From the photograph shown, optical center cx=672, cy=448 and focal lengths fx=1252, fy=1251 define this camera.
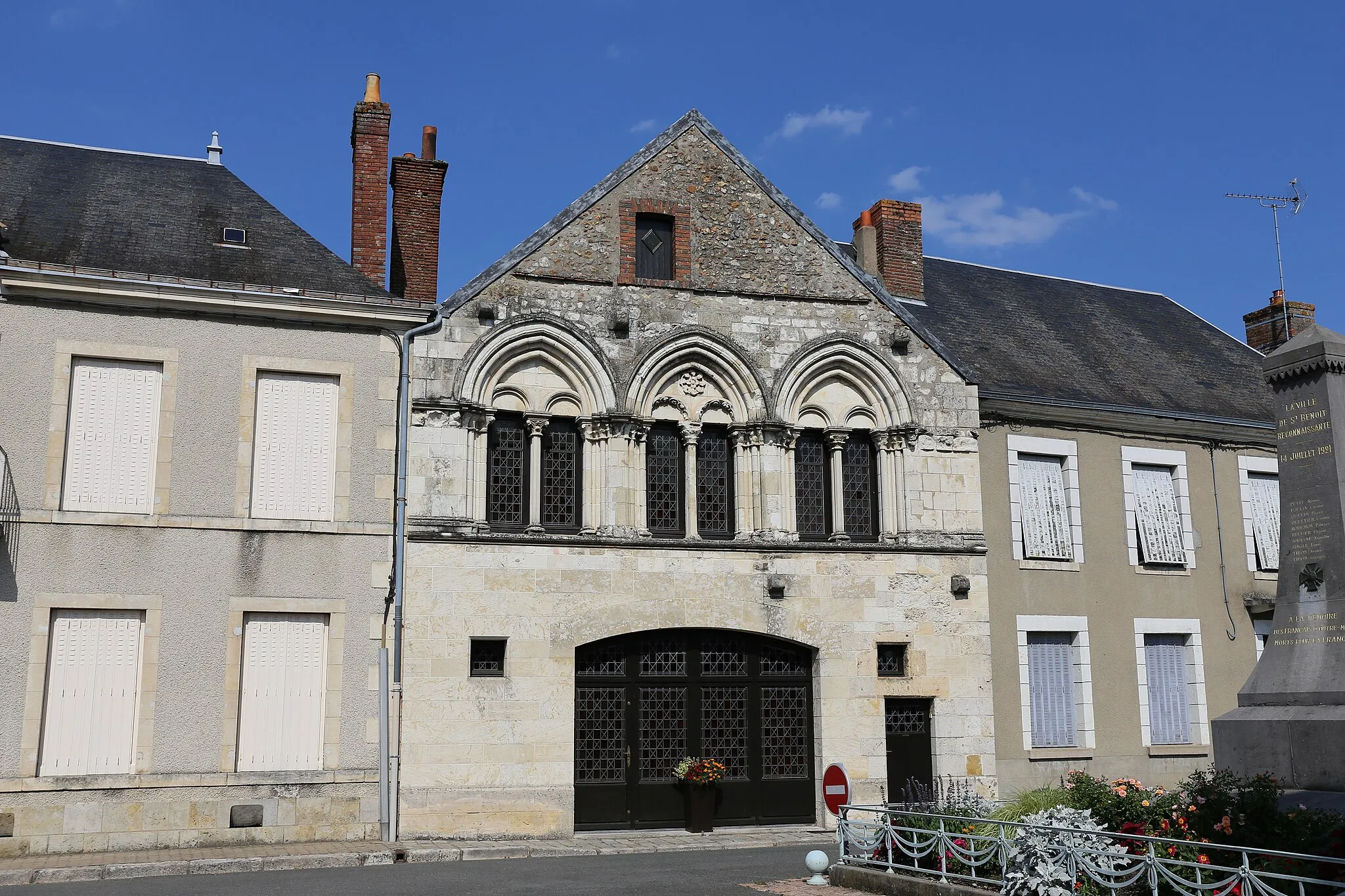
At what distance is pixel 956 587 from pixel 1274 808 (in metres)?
7.96

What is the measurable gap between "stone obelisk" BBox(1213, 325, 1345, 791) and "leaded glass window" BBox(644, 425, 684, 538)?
23.7ft

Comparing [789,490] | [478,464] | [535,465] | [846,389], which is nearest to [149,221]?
[478,464]

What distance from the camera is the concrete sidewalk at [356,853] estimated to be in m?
11.8

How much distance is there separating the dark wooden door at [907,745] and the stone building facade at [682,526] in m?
0.03

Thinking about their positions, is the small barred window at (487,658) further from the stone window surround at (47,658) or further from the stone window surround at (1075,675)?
the stone window surround at (1075,675)

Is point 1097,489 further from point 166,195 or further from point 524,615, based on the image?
point 166,195

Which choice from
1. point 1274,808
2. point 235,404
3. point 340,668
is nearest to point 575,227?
point 235,404

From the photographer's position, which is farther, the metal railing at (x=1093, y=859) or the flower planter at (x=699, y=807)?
the flower planter at (x=699, y=807)

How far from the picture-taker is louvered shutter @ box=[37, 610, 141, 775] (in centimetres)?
1318

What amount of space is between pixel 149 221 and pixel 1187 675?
1520cm

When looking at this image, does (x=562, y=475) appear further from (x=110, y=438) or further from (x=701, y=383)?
(x=110, y=438)

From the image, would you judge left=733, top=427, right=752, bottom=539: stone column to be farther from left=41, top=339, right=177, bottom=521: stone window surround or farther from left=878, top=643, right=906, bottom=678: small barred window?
left=41, top=339, right=177, bottom=521: stone window surround

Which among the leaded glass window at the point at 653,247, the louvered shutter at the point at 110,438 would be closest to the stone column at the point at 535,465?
the leaded glass window at the point at 653,247

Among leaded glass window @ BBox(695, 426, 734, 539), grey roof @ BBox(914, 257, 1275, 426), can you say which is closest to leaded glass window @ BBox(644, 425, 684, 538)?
leaded glass window @ BBox(695, 426, 734, 539)
